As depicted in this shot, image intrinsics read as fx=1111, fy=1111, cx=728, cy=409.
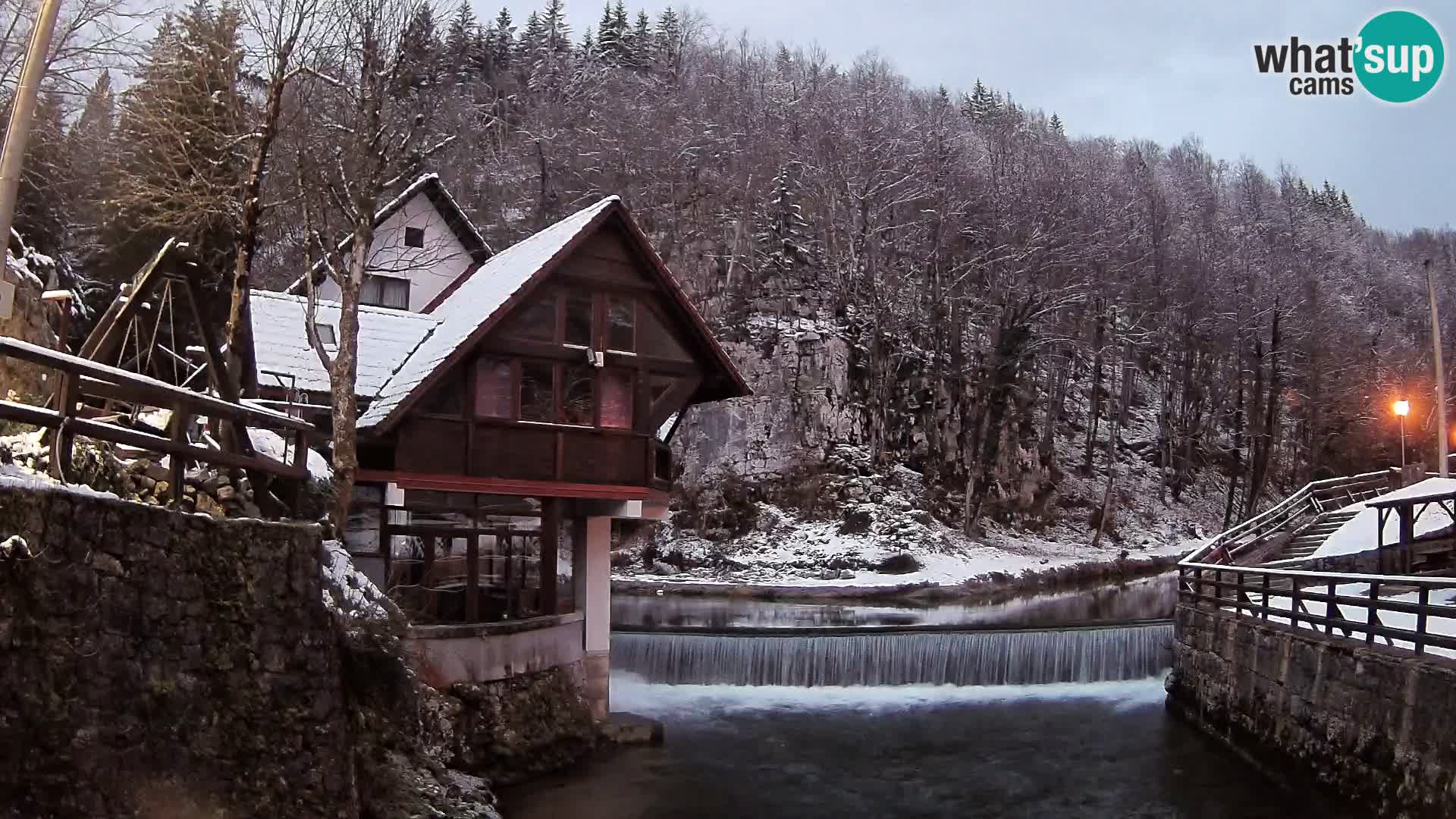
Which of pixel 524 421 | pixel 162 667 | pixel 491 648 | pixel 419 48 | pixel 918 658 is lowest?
pixel 918 658

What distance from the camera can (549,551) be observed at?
61.6 feet

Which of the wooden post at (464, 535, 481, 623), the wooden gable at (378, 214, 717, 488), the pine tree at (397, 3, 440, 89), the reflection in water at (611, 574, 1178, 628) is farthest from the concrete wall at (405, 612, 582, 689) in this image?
the reflection in water at (611, 574, 1178, 628)

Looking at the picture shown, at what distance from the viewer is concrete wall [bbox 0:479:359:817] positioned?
25.1ft

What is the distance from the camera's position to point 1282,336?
52.8 metres

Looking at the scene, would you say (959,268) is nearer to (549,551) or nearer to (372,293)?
(372,293)

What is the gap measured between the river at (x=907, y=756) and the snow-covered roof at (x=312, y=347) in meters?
7.93

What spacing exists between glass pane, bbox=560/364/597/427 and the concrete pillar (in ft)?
7.65

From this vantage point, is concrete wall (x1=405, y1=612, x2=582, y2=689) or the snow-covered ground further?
the snow-covered ground

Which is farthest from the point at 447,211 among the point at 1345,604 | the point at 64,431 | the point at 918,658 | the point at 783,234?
the point at 783,234

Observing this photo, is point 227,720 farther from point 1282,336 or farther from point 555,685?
point 1282,336

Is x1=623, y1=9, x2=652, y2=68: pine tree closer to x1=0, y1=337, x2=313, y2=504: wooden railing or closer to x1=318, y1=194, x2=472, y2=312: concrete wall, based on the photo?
x1=318, y1=194, x2=472, y2=312: concrete wall

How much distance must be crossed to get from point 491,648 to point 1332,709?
38.7 ft

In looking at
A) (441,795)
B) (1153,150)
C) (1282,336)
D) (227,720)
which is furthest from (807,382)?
(1153,150)

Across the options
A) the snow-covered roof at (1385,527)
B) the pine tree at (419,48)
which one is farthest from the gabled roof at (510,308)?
the snow-covered roof at (1385,527)
